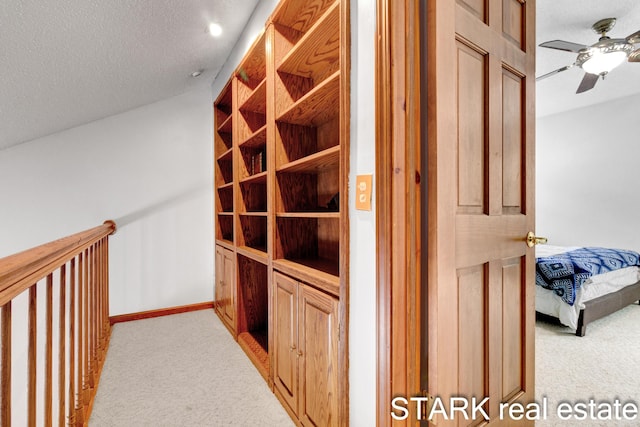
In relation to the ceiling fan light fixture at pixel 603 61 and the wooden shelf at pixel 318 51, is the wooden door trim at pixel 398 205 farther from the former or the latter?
the ceiling fan light fixture at pixel 603 61

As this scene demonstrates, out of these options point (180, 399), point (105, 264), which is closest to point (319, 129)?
point (180, 399)

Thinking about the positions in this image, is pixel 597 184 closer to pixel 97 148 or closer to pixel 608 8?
pixel 608 8

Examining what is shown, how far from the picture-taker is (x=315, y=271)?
150cm

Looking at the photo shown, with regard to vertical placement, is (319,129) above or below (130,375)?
above

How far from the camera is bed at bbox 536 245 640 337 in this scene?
2.53 metres

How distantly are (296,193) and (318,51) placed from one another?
83 cm

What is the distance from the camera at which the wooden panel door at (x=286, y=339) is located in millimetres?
1547

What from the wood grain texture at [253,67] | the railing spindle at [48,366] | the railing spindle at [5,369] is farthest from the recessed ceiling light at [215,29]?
the railing spindle at [5,369]

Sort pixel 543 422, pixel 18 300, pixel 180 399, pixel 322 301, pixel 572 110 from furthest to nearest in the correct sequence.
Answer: pixel 572 110, pixel 180 399, pixel 543 422, pixel 322 301, pixel 18 300

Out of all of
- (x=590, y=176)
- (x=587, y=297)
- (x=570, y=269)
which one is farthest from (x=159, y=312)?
(x=590, y=176)

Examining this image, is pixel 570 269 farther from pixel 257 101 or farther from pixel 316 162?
pixel 257 101

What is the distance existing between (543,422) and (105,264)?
11.1ft

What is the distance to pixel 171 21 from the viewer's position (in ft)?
6.01

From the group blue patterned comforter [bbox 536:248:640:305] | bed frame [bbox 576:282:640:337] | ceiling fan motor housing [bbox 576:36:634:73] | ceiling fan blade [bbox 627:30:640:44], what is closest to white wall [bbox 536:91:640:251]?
bed frame [bbox 576:282:640:337]
